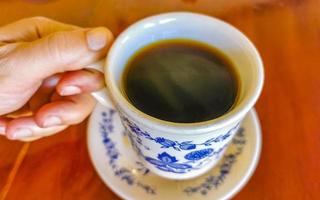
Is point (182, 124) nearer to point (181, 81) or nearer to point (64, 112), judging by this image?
point (181, 81)

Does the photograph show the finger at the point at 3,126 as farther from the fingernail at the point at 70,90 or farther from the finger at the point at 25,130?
the fingernail at the point at 70,90

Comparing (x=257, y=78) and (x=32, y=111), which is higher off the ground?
(x=257, y=78)

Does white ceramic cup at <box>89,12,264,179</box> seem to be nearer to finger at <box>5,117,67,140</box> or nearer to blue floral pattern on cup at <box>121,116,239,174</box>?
blue floral pattern on cup at <box>121,116,239,174</box>

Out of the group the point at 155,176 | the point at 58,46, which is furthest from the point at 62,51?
the point at 155,176

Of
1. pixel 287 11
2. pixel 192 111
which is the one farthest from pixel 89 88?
pixel 287 11

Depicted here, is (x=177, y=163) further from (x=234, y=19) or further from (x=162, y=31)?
(x=234, y=19)

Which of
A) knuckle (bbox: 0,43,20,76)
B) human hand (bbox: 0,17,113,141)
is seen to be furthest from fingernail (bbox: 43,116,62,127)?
knuckle (bbox: 0,43,20,76)
